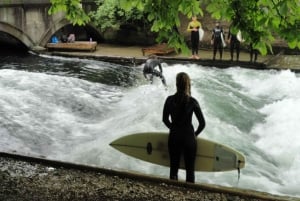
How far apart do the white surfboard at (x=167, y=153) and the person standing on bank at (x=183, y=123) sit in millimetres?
329

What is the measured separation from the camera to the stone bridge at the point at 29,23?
927 inches

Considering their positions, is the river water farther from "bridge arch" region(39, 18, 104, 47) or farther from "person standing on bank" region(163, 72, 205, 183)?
"bridge arch" region(39, 18, 104, 47)

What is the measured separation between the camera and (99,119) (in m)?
13.6

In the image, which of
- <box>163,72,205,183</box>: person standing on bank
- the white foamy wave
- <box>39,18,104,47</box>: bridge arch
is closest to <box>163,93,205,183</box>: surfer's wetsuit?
<box>163,72,205,183</box>: person standing on bank

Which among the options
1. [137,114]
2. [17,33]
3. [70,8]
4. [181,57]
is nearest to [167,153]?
[70,8]

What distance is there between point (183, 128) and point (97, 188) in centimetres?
162

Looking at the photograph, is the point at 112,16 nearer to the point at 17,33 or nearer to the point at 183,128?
the point at 17,33

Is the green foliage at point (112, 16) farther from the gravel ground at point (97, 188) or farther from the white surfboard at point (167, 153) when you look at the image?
the gravel ground at point (97, 188)

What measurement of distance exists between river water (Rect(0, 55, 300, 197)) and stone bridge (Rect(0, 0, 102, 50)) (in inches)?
145

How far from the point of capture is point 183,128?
22.3 ft

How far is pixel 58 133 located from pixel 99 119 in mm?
1704

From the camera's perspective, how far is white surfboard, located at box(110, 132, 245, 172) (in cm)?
736

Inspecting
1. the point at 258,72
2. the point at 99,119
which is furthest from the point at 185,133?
the point at 258,72

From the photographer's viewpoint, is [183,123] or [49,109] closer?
[183,123]
